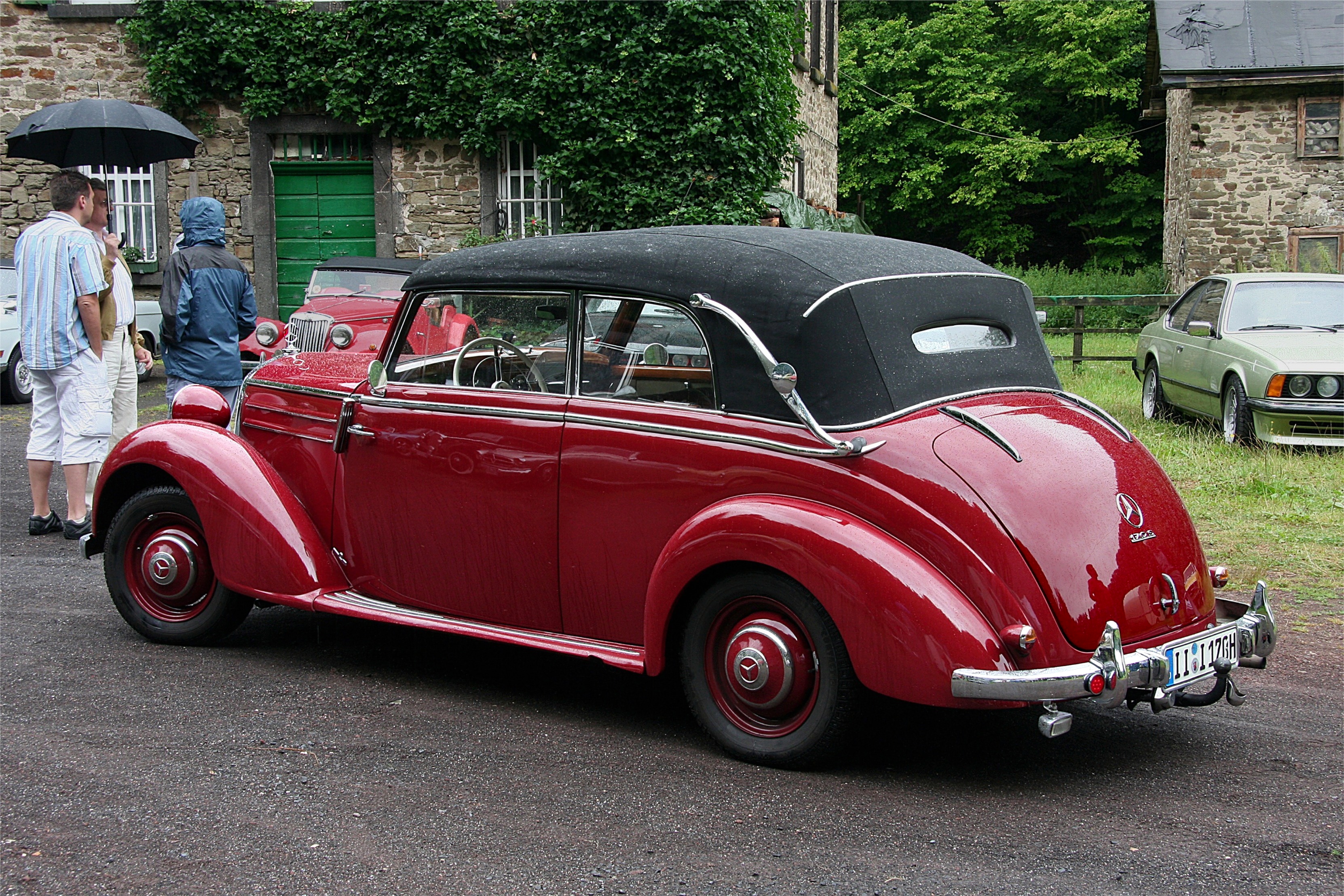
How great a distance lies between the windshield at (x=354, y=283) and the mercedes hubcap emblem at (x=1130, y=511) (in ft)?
33.4

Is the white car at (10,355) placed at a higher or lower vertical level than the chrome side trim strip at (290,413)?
higher

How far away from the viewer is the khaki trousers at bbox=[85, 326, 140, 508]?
25.1 ft

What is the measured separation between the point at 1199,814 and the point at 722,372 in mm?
1945

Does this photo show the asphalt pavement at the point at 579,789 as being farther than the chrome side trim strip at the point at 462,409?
No

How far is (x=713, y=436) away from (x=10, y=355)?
41.4 feet

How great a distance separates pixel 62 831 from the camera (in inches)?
133

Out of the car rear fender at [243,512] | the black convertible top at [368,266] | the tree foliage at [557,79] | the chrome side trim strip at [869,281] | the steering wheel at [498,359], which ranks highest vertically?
the tree foliage at [557,79]

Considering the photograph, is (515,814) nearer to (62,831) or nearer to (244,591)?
(62,831)

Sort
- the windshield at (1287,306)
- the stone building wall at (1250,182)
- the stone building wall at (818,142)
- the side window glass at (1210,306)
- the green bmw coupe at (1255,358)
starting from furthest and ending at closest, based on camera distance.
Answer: the stone building wall at (1250,182) → the stone building wall at (818,142) → the side window glass at (1210,306) → the windshield at (1287,306) → the green bmw coupe at (1255,358)

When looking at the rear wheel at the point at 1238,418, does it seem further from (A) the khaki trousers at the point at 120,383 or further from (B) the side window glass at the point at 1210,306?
(A) the khaki trousers at the point at 120,383

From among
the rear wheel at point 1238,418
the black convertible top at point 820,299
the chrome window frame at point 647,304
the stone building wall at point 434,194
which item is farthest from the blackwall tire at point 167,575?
the stone building wall at point 434,194

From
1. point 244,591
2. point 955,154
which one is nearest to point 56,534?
point 244,591

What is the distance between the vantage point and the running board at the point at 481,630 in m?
4.18

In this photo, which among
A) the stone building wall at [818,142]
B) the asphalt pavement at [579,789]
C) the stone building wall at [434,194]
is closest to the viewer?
the asphalt pavement at [579,789]
